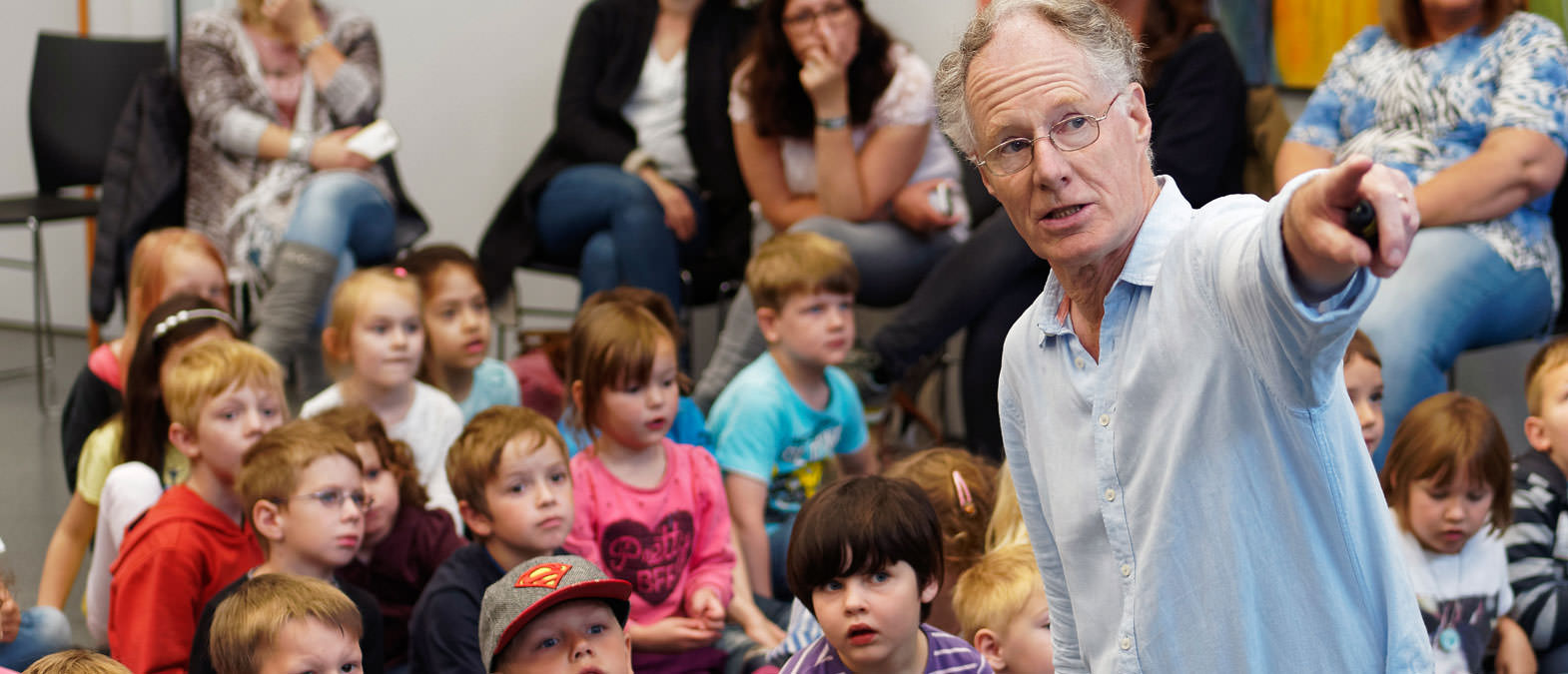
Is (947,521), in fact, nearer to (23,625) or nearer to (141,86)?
(23,625)

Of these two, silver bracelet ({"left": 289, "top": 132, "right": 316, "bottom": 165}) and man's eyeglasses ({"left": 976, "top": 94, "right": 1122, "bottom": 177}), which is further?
silver bracelet ({"left": 289, "top": 132, "right": 316, "bottom": 165})

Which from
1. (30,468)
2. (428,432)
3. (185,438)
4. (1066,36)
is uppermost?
(1066,36)

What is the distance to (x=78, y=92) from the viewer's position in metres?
5.28

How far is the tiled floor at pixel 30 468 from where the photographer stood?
3.45m

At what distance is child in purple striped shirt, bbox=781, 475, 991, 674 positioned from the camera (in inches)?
80.0

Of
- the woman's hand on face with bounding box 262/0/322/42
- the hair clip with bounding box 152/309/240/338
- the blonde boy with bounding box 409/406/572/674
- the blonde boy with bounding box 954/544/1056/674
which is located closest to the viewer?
the blonde boy with bounding box 954/544/1056/674

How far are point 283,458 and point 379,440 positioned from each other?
323mm

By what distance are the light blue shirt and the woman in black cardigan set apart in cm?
284

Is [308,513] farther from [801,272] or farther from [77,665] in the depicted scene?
[801,272]

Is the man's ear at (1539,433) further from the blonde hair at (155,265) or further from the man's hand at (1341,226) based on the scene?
the blonde hair at (155,265)

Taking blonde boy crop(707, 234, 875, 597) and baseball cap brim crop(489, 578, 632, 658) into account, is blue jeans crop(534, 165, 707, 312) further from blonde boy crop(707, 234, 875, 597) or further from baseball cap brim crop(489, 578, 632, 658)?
baseball cap brim crop(489, 578, 632, 658)

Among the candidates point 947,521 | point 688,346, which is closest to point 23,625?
point 947,521

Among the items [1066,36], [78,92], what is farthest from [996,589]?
[78,92]

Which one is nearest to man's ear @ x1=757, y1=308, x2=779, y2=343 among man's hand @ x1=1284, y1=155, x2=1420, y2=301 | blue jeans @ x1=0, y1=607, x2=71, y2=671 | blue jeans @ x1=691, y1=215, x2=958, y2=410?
blue jeans @ x1=691, y1=215, x2=958, y2=410
